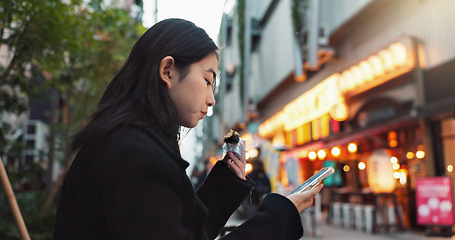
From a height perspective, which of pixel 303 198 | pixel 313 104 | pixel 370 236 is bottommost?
pixel 370 236

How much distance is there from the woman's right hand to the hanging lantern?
395 inches

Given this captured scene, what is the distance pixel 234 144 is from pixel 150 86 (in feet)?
1.47

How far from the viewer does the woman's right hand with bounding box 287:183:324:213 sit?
1175 mm

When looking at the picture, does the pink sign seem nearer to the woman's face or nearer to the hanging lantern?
the hanging lantern

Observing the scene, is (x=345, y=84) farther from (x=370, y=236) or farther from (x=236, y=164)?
(x=236, y=164)

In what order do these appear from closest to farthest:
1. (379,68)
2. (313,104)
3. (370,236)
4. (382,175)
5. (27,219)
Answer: (27,219) < (370,236) < (382,175) < (379,68) < (313,104)

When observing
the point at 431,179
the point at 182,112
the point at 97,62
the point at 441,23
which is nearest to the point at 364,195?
the point at 431,179

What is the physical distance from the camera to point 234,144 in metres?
1.48

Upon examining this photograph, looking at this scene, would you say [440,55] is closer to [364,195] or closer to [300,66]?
[364,195]

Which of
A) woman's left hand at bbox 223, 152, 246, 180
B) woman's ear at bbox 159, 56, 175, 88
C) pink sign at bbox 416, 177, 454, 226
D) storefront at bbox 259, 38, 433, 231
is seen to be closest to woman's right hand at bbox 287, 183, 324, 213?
woman's left hand at bbox 223, 152, 246, 180

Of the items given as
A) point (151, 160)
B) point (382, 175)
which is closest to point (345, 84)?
point (382, 175)

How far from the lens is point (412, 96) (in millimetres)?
10484

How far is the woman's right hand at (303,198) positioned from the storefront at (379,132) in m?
6.58

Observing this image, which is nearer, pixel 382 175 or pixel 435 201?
pixel 435 201
